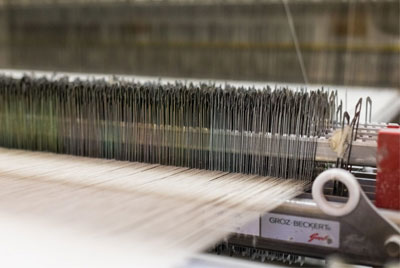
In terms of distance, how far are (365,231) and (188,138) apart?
1.75ft

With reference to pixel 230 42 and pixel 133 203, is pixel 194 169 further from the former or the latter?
pixel 230 42

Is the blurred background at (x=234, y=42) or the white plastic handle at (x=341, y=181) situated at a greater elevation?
the blurred background at (x=234, y=42)

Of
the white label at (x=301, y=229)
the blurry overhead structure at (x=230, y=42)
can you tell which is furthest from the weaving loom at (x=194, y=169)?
the blurry overhead structure at (x=230, y=42)

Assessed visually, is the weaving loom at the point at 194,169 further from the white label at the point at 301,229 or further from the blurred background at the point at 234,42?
the blurred background at the point at 234,42

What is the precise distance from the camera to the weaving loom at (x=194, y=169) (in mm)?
1039

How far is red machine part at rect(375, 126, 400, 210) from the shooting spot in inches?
44.1

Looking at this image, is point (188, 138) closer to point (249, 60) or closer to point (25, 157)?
point (25, 157)

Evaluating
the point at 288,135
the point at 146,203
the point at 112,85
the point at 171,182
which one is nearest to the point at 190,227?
the point at 146,203

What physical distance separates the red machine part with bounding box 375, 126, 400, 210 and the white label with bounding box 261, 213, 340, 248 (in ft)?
0.39

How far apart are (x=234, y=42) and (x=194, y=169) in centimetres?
228

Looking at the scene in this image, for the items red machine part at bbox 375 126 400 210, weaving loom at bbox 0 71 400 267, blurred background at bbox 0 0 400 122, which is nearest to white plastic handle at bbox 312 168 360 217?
weaving loom at bbox 0 71 400 267

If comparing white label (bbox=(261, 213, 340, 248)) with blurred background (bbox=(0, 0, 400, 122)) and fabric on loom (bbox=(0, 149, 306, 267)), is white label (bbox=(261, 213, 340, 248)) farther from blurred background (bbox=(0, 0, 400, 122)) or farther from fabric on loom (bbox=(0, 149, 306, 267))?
blurred background (bbox=(0, 0, 400, 122))

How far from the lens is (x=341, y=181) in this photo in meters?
1.07

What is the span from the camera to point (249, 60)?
3.46m
